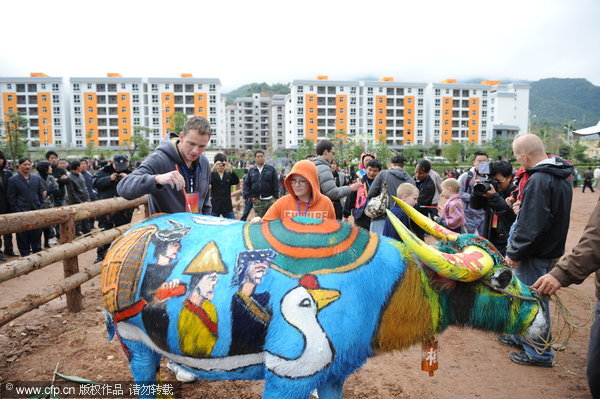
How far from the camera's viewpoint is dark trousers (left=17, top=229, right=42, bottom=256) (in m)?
7.54

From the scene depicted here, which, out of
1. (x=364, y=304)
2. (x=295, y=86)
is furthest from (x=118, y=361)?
(x=295, y=86)

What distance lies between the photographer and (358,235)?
2270 mm

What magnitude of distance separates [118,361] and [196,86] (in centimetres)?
7592

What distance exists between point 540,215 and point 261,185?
610 cm

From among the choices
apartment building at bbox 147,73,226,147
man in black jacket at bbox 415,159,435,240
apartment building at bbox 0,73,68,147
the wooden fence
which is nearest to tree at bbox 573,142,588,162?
man in black jacket at bbox 415,159,435,240

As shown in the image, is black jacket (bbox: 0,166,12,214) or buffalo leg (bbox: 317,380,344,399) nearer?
buffalo leg (bbox: 317,380,344,399)

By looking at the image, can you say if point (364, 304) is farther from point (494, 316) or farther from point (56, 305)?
point (56, 305)

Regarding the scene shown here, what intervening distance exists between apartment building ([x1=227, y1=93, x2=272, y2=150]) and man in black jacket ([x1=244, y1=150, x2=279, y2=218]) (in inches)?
3598

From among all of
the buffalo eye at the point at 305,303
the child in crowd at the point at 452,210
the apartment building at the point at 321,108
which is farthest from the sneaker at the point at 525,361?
the apartment building at the point at 321,108

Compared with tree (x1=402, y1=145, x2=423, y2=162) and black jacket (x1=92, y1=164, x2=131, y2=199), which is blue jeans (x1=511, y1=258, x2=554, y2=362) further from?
tree (x1=402, y1=145, x2=423, y2=162)

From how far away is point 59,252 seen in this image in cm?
429

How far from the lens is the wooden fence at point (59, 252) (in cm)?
363

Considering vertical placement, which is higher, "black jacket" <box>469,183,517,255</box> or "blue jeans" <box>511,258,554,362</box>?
"black jacket" <box>469,183,517,255</box>

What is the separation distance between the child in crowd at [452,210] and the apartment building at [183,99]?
70718 mm
